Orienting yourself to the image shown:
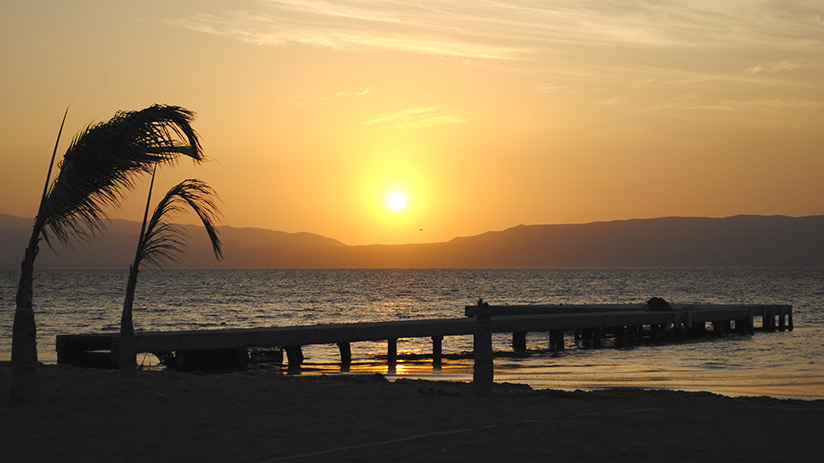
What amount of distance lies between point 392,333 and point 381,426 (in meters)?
18.8

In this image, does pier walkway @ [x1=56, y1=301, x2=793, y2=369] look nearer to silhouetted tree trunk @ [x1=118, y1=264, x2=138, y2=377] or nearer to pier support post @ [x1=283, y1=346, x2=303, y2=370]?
pier support post @ [x1=283, y1=346, x2=303, y2=370]

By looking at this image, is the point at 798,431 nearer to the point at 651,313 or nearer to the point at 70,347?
the point at 70,347

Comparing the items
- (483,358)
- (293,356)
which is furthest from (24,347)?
(293,356)

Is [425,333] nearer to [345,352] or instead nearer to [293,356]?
[345,352]

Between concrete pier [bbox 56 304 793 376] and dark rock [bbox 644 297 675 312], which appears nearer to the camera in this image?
concrete pier [bbox 56 304 793 376]

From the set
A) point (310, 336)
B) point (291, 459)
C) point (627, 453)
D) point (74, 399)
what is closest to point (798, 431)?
point (627, 453)

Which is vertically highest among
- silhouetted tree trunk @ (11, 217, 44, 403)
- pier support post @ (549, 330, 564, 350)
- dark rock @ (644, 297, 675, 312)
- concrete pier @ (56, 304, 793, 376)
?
silhouetted tree trunk @ (11, 217, 44, 403)

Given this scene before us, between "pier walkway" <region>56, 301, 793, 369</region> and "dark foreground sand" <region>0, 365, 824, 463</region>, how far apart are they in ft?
8.46

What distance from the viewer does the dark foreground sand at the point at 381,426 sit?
866 cm

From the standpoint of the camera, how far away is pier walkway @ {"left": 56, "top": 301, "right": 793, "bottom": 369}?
22.7 metres

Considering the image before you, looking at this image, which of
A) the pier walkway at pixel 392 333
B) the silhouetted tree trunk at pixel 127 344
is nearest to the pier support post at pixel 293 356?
the pier walkway at pixel 392 333

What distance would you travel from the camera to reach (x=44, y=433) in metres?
9.48

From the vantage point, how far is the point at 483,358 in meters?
13.3

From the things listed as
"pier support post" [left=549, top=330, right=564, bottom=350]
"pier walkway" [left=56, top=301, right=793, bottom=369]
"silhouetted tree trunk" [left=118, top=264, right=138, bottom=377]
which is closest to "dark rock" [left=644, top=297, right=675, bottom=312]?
"pier walkway" [left=56, top=301, right=793, bottom=369]
